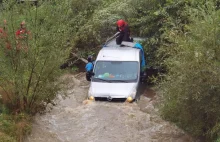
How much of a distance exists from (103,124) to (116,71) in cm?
291

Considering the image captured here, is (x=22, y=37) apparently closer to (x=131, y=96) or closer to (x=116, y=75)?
(x=131, y=96)

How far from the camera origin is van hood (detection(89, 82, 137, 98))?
12836mm

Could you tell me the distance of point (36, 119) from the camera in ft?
35.2

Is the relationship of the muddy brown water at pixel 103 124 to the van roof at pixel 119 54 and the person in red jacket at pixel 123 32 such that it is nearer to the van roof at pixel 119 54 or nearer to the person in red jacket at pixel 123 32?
the van roof at pixel 119 54

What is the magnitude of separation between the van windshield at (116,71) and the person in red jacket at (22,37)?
4349 millimetres

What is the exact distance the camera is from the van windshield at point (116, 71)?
44.2 ft

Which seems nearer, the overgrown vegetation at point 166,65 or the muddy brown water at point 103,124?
the overgrown vegetation at point 166,65

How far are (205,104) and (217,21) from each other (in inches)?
69.8

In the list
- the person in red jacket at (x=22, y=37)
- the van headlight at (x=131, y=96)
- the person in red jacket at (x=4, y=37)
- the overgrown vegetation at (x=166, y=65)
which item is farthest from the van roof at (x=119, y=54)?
the person in red jacket at (x=4, y=37)

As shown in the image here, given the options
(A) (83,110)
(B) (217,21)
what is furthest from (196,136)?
(A) (83,110)

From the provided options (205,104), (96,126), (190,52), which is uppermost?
(190,52)

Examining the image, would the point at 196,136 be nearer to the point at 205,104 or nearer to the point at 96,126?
the point at 205,104

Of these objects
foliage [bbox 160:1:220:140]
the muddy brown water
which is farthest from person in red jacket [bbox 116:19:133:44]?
foliage [bbox 160:1:220:140]

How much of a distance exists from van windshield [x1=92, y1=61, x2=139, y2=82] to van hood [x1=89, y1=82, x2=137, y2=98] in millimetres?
246
